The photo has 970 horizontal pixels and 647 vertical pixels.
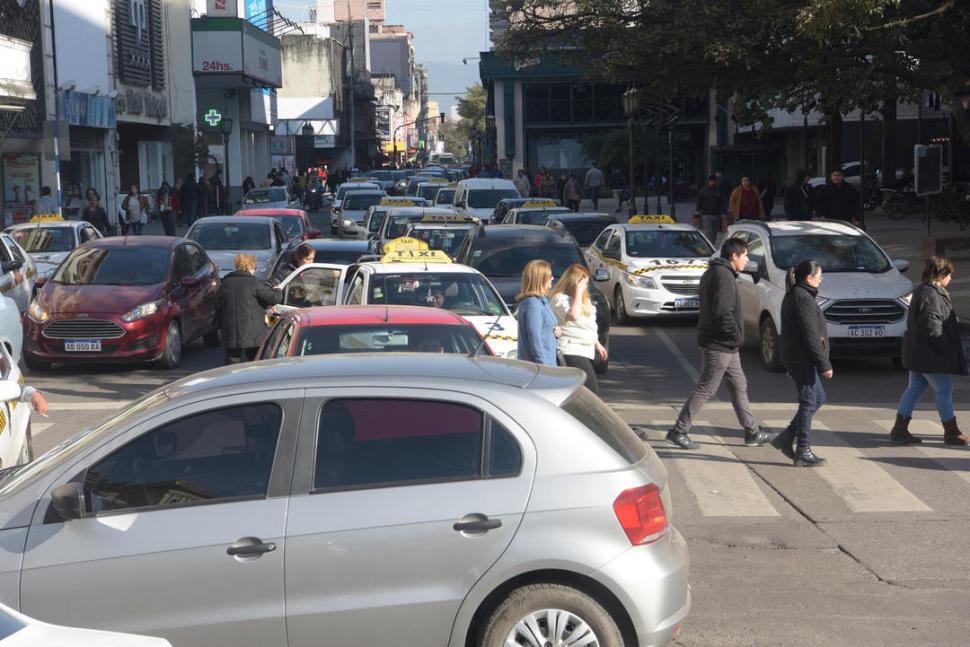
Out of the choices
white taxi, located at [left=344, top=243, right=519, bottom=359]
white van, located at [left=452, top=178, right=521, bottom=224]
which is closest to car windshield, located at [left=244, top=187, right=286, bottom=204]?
white van, located at [left=452, top=178, right=521, bottom=224]

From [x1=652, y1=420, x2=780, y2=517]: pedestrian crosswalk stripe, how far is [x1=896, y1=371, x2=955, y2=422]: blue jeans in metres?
1.66

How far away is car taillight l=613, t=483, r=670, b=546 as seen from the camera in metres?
5.29

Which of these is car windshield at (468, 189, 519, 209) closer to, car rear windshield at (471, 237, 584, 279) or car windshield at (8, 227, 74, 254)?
car windshield at (8, 227, 74, 254)

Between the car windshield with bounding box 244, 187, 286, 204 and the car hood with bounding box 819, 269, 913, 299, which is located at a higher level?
the car windshield with bounding box 244, 187, 286, 204

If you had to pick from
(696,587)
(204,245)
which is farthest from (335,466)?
(204,245)

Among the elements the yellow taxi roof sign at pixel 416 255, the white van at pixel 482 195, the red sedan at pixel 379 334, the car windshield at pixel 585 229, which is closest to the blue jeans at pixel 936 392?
the red sedan at pixel 379 334

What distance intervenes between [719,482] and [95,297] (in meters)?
9.15

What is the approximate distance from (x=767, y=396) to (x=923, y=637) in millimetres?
7360

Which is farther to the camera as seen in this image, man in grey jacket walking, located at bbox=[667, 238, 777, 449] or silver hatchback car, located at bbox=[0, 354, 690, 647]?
man in grey jacket walking, located at bbox=[667, 238, 777, 449]

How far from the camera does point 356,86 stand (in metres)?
109

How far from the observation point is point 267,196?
41.8 meters

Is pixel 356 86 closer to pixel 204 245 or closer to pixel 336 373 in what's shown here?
pixel 204 245

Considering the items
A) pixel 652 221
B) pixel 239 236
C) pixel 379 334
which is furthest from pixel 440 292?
pixel 239 236

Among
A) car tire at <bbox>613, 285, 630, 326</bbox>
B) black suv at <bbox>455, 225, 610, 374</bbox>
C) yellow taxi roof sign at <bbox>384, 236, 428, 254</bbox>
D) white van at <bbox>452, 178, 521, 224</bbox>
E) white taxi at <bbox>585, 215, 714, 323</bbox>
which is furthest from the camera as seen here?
white van at <bbox>452, 178, 521, 224</bbox>
